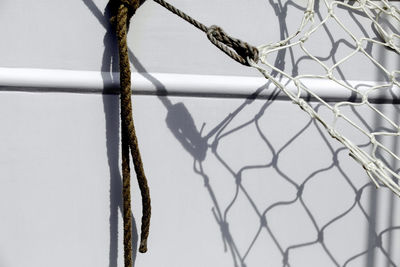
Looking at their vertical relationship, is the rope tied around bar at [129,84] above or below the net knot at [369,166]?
above

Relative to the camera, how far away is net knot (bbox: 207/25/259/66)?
1.95ft

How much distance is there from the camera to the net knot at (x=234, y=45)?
594 mm

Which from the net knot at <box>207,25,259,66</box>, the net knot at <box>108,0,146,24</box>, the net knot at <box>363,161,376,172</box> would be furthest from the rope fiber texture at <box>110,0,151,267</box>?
the net knot at <box>363,161,376,172</box>

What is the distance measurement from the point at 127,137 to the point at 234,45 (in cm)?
17

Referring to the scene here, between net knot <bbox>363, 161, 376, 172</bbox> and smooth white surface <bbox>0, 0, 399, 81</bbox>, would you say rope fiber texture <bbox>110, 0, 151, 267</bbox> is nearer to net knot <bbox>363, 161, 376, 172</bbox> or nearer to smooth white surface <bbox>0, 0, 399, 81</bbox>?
smooth white surface <bbox>0, 0, 399, 81</bbox>

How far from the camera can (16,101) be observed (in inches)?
24.8

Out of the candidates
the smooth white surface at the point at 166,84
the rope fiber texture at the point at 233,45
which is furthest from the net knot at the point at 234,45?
the smooth white surface at the point at 166,84

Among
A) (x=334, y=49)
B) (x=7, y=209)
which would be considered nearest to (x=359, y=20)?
(x=334, y=49)

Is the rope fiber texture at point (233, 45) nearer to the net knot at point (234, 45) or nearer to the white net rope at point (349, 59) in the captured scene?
the net knot at point (234, 45)

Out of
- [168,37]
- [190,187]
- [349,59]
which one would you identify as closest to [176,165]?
[190,187]

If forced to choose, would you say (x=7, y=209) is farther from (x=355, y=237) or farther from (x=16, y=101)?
(x=355, y=237)

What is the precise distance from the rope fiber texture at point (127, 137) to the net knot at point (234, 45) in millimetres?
103

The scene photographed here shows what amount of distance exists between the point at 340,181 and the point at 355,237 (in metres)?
0.09

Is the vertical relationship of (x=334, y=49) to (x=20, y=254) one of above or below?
→ above
